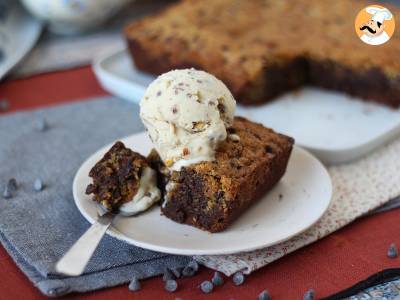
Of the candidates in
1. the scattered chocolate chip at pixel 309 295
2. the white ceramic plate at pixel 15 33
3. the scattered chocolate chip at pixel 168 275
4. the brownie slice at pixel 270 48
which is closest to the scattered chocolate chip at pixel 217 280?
the scattered chocolate chip at pixel 168 275

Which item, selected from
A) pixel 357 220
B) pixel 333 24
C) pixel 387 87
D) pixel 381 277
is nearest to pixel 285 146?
pixel 357 220

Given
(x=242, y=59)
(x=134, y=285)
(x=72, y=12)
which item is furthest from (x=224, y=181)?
(x=72, y=12)

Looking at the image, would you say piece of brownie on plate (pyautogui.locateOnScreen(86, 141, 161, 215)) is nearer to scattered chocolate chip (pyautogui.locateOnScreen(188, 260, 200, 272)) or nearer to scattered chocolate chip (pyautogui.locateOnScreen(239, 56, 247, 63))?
scattered chocolate chip (pyautogui.locateOnScreen(188, 260, 200, 272))

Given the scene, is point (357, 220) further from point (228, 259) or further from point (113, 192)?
point (113, 192)

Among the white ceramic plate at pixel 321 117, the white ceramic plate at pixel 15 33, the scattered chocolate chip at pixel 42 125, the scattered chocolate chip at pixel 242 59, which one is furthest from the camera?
the white ceramic plate at pixel 15 33

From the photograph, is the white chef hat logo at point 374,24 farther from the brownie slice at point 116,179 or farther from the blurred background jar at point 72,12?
the blurred background jar at point 72,12

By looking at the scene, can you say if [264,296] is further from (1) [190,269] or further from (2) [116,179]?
(2) [116,179]

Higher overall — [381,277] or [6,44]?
[381,277]
